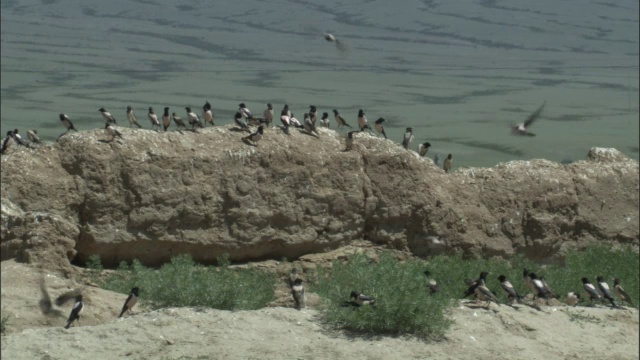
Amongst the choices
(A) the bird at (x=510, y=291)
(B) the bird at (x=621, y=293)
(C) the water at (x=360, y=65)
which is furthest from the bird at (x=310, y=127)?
(C) the water at (x=360, y=65)

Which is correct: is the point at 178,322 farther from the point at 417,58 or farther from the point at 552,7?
the point at 552,7

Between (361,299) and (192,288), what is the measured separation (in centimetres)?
203

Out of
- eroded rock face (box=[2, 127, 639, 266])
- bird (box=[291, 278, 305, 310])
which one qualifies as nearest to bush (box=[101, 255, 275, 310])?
bird (box=[291, 278, 305, 310])

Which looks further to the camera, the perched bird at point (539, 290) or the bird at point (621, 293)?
the bird at point (621, 293)

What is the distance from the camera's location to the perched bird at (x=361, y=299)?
16266 millimetres

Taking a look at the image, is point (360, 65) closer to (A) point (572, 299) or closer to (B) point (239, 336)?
(A) point (572, 299)

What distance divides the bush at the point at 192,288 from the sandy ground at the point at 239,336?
11.0 inches

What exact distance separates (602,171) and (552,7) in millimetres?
104181

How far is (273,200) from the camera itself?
20078 mm

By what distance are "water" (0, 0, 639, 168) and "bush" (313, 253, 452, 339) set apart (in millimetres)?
22320

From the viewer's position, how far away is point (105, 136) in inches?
760

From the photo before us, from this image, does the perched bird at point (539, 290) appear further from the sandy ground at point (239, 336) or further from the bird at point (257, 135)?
the bird at point (257, 135)

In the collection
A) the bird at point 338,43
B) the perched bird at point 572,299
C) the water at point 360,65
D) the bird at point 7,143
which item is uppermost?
the bird at point 338,43

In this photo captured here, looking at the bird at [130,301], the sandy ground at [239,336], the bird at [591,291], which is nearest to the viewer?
the sandy ground at [239,336]
